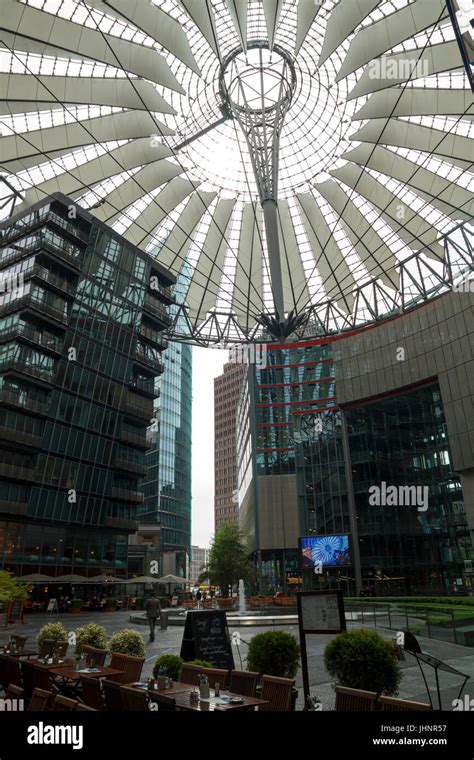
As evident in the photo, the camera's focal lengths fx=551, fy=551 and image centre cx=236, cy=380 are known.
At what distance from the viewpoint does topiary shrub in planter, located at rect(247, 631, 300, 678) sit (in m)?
11.0

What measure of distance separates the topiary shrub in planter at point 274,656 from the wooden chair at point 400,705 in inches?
170

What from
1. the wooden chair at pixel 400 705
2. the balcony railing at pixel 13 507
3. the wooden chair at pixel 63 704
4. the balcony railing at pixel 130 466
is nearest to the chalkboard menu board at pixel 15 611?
the balcony railing at pixel 13 507

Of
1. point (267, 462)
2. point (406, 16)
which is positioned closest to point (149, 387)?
point (267, 462)

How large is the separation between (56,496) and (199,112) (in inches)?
1417

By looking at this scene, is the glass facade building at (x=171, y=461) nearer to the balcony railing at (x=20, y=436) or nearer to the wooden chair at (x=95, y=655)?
the balcony railing at (x=20, y=436)

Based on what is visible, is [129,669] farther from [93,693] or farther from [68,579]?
[68,579]

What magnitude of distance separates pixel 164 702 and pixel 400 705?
3260 millimetres

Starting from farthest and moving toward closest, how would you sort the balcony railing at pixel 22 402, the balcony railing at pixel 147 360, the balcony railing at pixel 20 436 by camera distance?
the balcony railing at pixel 147 360, the balcony railing at pixel 22 402, the balcony railing at pixel 20 436

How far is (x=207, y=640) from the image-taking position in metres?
12.8

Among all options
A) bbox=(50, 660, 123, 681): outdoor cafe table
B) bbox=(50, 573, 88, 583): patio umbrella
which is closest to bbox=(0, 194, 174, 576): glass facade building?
bbox=(50, 573, 88, 583): patio umbrella

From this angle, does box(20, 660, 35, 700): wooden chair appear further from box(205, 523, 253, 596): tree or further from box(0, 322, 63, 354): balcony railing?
→ box(205, 523, 253, 596): tree

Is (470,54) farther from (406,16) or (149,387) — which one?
(149,387)

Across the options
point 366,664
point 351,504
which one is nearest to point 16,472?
point 351,504

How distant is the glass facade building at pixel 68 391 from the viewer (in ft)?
164
